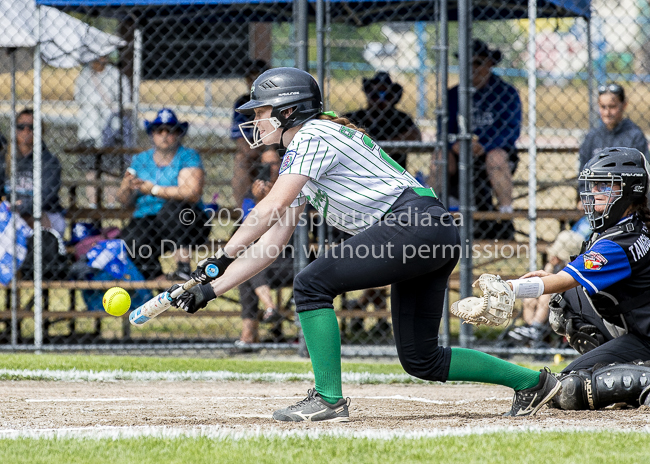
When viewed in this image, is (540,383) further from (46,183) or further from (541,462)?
(46,183)

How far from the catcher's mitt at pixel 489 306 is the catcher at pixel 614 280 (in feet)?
0.61

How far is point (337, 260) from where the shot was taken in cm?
364

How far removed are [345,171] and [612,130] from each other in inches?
151

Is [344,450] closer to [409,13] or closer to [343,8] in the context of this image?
[409,13]

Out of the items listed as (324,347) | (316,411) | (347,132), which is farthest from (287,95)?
(316,411)

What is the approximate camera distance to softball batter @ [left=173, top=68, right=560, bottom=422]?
3.59 m

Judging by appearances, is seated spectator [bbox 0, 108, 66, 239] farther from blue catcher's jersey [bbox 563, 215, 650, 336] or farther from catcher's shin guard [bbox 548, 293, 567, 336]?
blue catcher's jersey [bbox 563, 215, 650, 336]

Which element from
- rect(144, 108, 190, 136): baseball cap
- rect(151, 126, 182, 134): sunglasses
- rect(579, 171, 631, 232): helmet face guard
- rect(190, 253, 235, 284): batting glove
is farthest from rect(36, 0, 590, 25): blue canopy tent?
rect(190, 253, 235, 284): batting glove

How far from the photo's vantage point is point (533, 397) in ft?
13.0

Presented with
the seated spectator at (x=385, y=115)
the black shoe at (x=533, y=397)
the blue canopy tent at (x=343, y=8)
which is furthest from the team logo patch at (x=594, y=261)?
the blue canopy tent at (x=343, y=8)

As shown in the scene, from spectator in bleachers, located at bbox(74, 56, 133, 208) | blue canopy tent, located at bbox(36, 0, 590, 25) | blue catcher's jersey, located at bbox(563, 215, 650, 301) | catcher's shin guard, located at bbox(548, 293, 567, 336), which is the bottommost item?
catcher's shin guard, located at bbox(548, 293, 567, 336)

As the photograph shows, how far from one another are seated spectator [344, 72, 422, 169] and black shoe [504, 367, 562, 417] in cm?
366

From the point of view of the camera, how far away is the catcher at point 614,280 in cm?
393

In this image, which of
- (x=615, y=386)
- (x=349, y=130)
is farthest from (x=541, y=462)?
(x=349, y=130)
